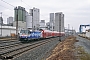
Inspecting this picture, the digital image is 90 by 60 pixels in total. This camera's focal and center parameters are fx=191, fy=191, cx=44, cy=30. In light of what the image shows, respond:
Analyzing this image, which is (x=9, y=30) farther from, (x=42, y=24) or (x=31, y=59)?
(x=31, y=59)

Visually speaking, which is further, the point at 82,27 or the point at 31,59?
the point at 82,27

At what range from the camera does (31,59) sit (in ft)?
54.8

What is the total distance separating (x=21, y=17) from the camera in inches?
2183

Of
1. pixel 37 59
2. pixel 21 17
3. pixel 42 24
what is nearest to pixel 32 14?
pixel 21 17

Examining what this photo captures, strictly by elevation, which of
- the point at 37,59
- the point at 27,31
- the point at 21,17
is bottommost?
the point at 37,59

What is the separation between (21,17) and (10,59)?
131 feet

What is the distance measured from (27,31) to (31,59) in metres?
22.3

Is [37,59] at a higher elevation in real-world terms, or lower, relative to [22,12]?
lower

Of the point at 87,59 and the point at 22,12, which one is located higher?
the point at 22,12

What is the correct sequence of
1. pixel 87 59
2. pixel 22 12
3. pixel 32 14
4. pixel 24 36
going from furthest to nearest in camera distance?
pixel 32 14 → pixel 22 12 → pixel 24 36 → pixel 87 59

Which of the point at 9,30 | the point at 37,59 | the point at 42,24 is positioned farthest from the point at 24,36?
the point at 42,24

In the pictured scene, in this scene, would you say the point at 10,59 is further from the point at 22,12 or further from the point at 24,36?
the point at 22,12

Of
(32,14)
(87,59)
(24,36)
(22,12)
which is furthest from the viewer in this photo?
(32,14)

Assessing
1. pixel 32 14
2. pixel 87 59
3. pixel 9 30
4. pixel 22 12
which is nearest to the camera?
pixel 87 59
